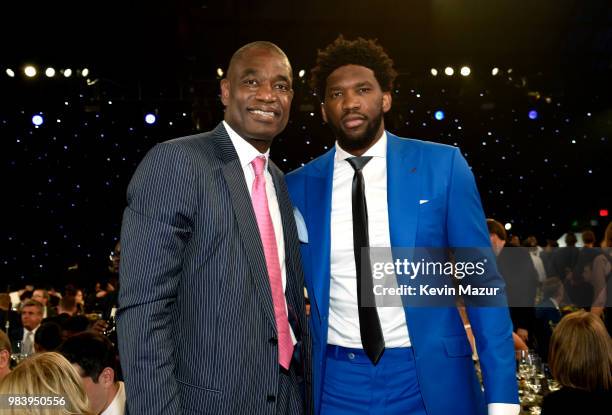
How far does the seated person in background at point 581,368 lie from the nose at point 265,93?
1965 millimetres

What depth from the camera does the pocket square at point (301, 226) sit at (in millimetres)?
2482

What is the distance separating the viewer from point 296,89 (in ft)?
40.8

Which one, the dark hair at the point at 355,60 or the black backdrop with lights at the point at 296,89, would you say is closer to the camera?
the dark hair at the point at 355,60

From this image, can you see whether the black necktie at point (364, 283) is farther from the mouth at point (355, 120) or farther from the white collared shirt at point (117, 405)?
the white collared shirt at point (117, 405)

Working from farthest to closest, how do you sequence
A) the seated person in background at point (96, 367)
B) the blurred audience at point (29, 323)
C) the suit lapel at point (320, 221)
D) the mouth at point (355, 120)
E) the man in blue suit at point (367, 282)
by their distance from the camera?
1. the blurred audience at point (29, 323)
2. the seated person in background at point (96, 367)
3. the mouth at point (355, 120)
4. the suit lapel at point (320, 221)
5. the man in blue suit at point (367, 282)

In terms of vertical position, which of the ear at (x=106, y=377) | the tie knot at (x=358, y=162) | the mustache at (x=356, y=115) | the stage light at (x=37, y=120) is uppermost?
the stage light at (x=37, y=120)

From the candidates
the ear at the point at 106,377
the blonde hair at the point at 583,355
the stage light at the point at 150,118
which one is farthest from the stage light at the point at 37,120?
the blonde hair at the point at 583,355

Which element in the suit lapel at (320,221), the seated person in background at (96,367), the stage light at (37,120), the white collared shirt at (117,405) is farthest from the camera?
the stage light at (37,120)

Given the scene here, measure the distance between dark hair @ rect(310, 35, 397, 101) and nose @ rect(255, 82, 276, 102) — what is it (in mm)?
461

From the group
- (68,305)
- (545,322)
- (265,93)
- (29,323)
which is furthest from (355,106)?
(68,305)

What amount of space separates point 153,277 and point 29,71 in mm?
10920

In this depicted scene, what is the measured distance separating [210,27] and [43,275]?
586 centimetres

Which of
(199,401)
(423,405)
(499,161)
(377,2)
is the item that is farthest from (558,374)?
(499,161)

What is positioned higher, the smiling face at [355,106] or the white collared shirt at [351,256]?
the smiling face at [355,106]
